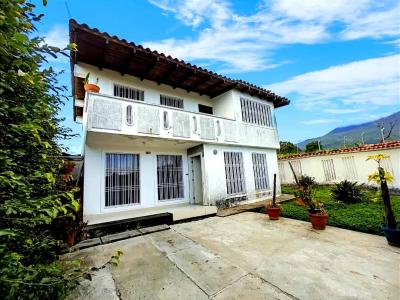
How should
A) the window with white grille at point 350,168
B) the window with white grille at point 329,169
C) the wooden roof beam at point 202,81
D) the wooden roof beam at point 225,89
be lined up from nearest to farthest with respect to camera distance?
1. the wooden roof beam at point 202,81
2. the wooden roof beam at point 225,89
3. the window with white grille at point 350,168
4. the window with white grille at point 329,169

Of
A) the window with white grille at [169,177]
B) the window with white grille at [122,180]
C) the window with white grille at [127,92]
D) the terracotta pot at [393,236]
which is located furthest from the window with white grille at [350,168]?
the window with white grille at [127,92]

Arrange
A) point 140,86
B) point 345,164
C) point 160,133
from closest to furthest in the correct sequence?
1. point 160,133
2. point 140,86
3. point 345,164

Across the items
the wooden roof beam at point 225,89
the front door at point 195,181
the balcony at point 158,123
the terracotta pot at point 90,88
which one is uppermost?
the wooden roof beam at point 225,89

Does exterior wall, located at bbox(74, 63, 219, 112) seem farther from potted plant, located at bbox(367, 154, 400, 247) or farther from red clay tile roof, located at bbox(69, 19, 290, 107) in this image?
potted plant, located at bbox(367, 154, 400, 247)

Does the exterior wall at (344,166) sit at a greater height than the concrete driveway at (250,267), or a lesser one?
greater

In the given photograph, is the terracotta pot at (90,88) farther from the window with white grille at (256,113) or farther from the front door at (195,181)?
the window with white grille at (256,113)

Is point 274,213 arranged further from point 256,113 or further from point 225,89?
point 225,89

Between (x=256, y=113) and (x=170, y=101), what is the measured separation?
5.15 meters

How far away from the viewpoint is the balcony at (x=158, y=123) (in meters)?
6.09

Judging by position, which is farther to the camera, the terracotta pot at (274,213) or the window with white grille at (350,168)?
the window with white grille at (350,168)

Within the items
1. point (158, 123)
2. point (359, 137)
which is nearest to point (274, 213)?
point (158, 123)

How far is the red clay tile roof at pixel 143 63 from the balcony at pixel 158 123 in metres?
1.85

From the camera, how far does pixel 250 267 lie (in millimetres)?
3426

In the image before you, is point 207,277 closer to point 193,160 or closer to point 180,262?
point 180,262
